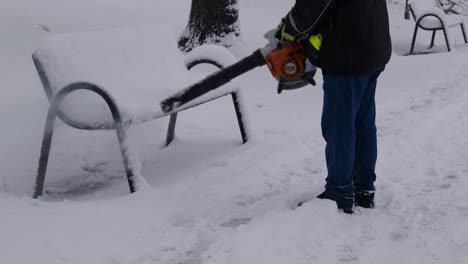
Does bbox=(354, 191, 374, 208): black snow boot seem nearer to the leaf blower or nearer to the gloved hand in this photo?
the leaf blower

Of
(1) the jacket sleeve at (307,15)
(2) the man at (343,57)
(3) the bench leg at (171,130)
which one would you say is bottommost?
(3) the bench leg at (171,130)

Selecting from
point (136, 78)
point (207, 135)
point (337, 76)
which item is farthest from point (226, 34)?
point (337, 76)

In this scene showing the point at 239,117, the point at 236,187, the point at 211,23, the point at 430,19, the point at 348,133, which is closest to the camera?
the point at 348,133

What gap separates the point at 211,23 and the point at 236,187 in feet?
13.4

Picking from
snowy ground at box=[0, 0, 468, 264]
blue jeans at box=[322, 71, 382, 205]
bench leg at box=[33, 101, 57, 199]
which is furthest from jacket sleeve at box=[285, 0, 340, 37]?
bench leg at box=[33, 101, 57, 199]

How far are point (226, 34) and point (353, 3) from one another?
15.5 feet

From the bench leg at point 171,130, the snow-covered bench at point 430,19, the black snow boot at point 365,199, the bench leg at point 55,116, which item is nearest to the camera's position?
the black snow boot at point 365,199

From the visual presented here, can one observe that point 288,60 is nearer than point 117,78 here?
Yes

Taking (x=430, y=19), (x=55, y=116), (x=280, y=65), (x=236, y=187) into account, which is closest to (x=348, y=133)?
(x=280, y=65)

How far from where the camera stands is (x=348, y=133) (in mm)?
3166

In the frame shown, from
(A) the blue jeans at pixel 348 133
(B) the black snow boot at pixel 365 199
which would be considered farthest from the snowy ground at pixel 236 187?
(A) the blue jeans at pixel 348 133

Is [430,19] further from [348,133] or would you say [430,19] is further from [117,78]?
[348,133]

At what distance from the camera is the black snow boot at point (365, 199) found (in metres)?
3.43

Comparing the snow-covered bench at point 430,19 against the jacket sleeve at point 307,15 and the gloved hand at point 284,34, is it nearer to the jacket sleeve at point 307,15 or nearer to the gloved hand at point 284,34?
the gloved hand at point 284,34
